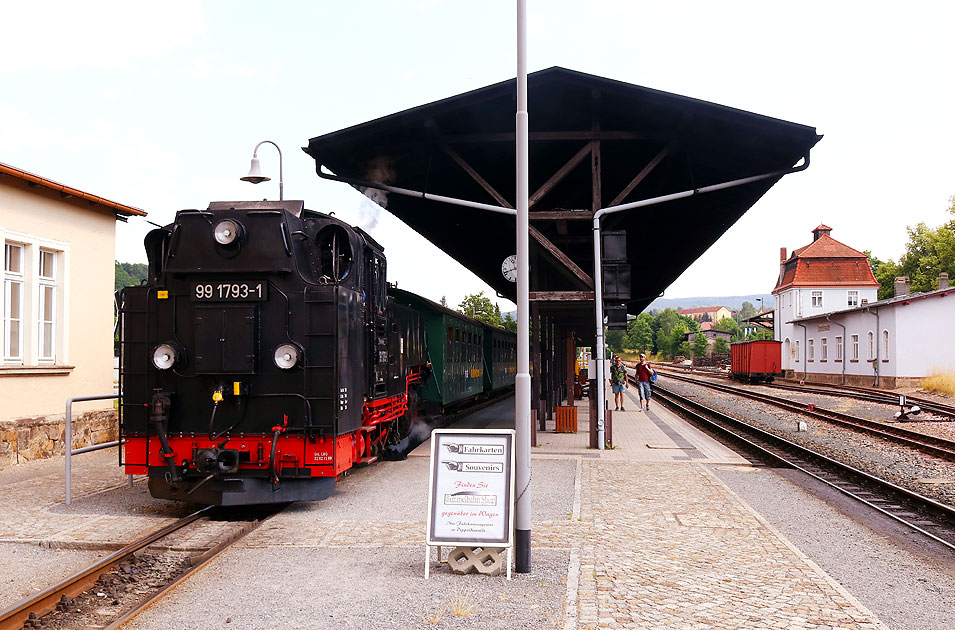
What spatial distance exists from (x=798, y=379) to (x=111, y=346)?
169 ft

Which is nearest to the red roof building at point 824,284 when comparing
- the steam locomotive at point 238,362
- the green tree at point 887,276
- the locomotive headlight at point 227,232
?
the green tree at point 887,276

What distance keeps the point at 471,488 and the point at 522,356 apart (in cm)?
119

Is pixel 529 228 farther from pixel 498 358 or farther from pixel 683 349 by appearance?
pixel 683 349

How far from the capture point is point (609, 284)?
15086 millimetres

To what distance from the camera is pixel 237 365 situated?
871cm

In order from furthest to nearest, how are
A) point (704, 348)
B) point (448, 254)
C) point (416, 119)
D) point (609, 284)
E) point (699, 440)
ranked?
1. point (704, 348)
2. point (448, 254)
3. point (699, 440)
4. point (609, 284)
5. point (416, 119)

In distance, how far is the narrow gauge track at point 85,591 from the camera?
17.9ft

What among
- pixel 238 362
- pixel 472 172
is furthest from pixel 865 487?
pixel 238 362

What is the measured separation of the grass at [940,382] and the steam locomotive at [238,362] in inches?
1231

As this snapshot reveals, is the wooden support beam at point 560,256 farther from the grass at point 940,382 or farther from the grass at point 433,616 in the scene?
the grass at point 940,382

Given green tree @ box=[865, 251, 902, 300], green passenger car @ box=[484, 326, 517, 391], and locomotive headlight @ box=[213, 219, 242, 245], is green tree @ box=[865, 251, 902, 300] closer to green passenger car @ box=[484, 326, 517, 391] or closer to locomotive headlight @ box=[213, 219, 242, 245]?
green passenger car @ box=[484, 326, 517, 391]

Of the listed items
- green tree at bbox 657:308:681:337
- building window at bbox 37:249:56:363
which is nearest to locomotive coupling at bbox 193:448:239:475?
building window at bbox 37:249:56:363

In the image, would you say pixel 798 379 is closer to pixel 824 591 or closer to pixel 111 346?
pixel 111 346

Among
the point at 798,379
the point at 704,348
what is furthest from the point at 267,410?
the point at 704,348
